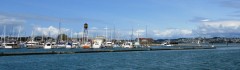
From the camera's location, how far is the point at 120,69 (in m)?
61.6

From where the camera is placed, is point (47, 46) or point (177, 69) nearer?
point (177, 69)

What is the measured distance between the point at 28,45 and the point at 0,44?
12932mm

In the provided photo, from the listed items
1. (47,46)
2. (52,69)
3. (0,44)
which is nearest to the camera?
(52,69)

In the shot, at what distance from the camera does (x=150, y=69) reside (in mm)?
61562

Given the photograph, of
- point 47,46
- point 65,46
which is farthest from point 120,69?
point 65,46

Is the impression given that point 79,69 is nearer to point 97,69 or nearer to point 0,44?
point 97,69

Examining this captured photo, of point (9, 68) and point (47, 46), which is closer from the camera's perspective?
point (9, 68)

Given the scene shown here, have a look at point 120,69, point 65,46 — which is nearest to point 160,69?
point 120,69

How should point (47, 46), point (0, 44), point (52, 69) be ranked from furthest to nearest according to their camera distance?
1. point (0, 44)
2. point (47, 46)
3. point (52, 69)

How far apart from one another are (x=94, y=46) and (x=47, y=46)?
24.0 metres

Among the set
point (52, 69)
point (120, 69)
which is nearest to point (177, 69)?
point (120, 69)

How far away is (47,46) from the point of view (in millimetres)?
179625

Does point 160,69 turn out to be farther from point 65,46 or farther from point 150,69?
point 65,46

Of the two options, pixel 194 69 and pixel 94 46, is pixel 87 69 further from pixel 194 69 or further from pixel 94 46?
pixel 94 46
